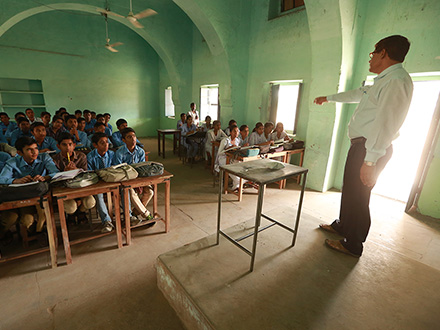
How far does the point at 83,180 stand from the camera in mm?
2418

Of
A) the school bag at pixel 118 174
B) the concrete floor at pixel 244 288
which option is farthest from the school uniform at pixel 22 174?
the school bag at pixel 118 174

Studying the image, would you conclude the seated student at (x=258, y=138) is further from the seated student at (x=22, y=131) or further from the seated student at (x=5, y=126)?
the seated student at (x=5, y=126)

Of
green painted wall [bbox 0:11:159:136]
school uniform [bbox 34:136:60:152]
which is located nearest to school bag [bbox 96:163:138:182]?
school uniform [bbox 34:136:60:152]

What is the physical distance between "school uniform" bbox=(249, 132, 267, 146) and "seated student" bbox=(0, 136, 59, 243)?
393 centimetres

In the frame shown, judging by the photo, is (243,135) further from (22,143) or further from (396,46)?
(22,143)

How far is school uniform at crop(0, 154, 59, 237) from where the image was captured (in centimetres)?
248

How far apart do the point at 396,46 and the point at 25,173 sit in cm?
408

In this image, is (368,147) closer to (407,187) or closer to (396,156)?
(396,156)

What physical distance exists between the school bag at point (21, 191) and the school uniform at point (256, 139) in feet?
13.7

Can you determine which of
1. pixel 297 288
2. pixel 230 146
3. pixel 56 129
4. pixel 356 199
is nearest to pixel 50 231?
pixel 297 288

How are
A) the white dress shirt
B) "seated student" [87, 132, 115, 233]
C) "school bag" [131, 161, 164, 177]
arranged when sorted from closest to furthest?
1. the white dress shirt
2. "school bag" [131, 161, 164, 177]
3. "seated student" [87, 132, 115, 233]

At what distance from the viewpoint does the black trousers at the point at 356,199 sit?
81.1 inches

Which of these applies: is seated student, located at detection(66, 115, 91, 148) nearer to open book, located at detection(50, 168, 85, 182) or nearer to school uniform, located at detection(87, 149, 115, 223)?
school uniform, located at detection(87, 149, 115, 223)

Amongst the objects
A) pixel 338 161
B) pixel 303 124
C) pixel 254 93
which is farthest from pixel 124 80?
pixel 338 161
